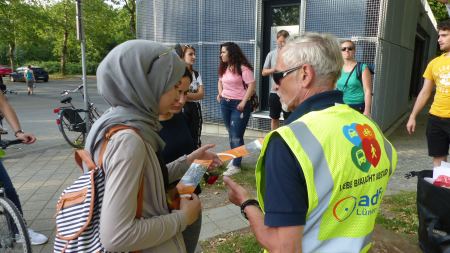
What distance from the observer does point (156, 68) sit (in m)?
1.49

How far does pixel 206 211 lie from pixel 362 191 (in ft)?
10.4

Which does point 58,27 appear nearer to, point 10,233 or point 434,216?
point 10,233

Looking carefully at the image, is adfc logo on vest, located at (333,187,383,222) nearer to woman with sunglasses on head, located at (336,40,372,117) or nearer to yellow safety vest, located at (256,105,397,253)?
yellow safety vest, located at (256,105,397,253)

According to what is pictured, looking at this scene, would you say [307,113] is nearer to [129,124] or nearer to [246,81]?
[129,124]

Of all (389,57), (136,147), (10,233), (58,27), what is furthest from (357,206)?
(58,27)

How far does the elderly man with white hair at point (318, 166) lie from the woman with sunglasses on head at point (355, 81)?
380 centimetres

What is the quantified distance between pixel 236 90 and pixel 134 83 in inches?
163

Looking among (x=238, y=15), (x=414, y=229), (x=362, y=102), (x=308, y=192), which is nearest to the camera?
(x=308, y=192)

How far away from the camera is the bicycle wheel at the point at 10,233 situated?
280 centimetres

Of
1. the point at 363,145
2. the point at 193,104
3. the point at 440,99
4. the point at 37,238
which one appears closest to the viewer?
the point at 363,145

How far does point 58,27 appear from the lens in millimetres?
37375

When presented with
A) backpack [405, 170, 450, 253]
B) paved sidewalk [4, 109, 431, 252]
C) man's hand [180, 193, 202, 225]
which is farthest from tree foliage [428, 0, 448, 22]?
man's hand [180, 193, 202, 225]

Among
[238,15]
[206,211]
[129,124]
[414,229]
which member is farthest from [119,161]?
[238,15]

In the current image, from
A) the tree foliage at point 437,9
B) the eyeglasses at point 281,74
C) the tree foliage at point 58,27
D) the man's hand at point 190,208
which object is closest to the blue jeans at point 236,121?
the man's hand at point 190,208
